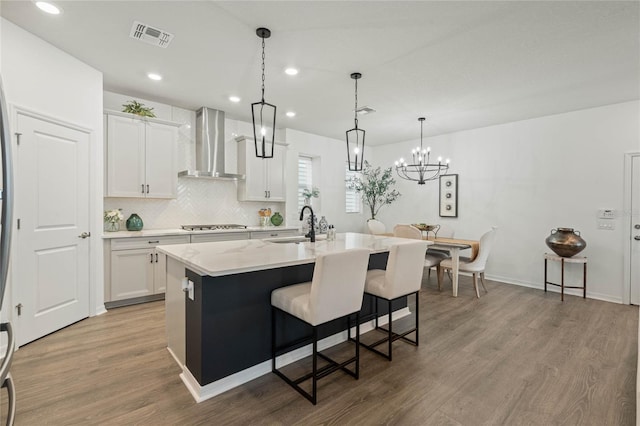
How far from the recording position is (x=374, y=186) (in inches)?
276

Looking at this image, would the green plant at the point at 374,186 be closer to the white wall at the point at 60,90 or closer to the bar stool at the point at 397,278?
the bar stool at the point at 397,278

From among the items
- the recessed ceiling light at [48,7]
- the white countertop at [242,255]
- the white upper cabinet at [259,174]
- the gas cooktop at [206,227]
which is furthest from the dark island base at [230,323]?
the white upper cabinet at [259,174]

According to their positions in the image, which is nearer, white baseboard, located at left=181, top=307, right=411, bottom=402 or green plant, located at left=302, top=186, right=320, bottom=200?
white baseboard, located at left=181, top=307, right=411, bottom=402

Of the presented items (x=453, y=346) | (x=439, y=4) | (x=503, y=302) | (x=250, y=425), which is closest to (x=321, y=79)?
(x=439, y=4)

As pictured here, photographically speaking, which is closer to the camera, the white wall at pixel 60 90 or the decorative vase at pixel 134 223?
the white wall at pixel 60 90

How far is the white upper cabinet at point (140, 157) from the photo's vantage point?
3.93 metres

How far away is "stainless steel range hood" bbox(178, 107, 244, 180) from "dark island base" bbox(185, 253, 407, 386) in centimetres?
286

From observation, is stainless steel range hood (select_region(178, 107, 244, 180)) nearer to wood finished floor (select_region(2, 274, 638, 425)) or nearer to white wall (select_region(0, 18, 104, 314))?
white wall (select_region(0, 18, 104, 314))

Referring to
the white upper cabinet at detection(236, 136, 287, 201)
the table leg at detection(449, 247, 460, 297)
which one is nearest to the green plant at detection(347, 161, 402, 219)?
the white upper cabinet at detection(236, 136, 287, 201)

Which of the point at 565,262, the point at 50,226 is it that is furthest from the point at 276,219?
the point at 565,262

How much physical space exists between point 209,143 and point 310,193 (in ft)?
7.56

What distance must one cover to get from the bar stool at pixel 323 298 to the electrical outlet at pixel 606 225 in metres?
4.22

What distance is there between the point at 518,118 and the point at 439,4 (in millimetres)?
3547

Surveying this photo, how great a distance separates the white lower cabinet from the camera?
378 cm
